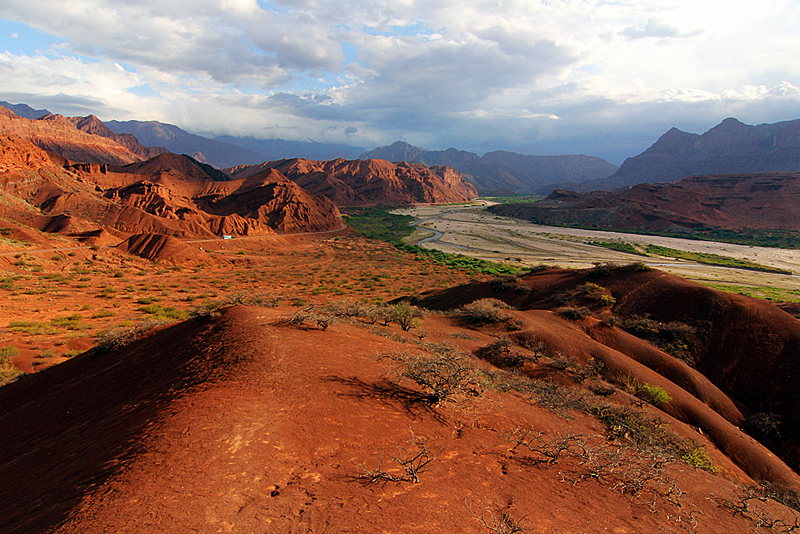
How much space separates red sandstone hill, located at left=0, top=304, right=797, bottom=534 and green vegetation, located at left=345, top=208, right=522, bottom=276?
141 feet

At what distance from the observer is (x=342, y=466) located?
16.7ft

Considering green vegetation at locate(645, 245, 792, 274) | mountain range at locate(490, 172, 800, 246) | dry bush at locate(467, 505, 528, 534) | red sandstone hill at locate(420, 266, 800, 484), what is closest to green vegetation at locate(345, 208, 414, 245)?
mountain range at locate(490, 172, 800, 246)

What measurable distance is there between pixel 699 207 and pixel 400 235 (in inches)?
4068

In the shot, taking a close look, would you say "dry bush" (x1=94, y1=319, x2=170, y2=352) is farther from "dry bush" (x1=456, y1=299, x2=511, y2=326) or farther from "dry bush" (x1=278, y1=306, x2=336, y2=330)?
"dry bush" (x1=456, y1=299, x2=511, y2=326)

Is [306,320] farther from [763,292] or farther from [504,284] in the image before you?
[763,292]

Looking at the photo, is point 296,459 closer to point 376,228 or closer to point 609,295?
point 609,295

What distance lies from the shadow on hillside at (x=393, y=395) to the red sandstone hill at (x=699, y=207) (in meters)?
126

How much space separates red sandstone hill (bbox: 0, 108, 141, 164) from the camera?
130 m

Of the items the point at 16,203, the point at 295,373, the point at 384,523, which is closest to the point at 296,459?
the point at 384,523

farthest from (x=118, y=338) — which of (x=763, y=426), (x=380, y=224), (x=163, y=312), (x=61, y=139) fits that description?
(x=61, y=139)

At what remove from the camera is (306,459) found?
521 cm

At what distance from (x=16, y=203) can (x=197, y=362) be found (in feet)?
214

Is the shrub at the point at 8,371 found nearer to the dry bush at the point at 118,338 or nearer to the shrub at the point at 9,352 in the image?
the shrub at the point at 9,352

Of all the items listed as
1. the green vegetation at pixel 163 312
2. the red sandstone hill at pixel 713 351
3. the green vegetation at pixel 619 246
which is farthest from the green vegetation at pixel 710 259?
the green vegetation at pixel 163 312
